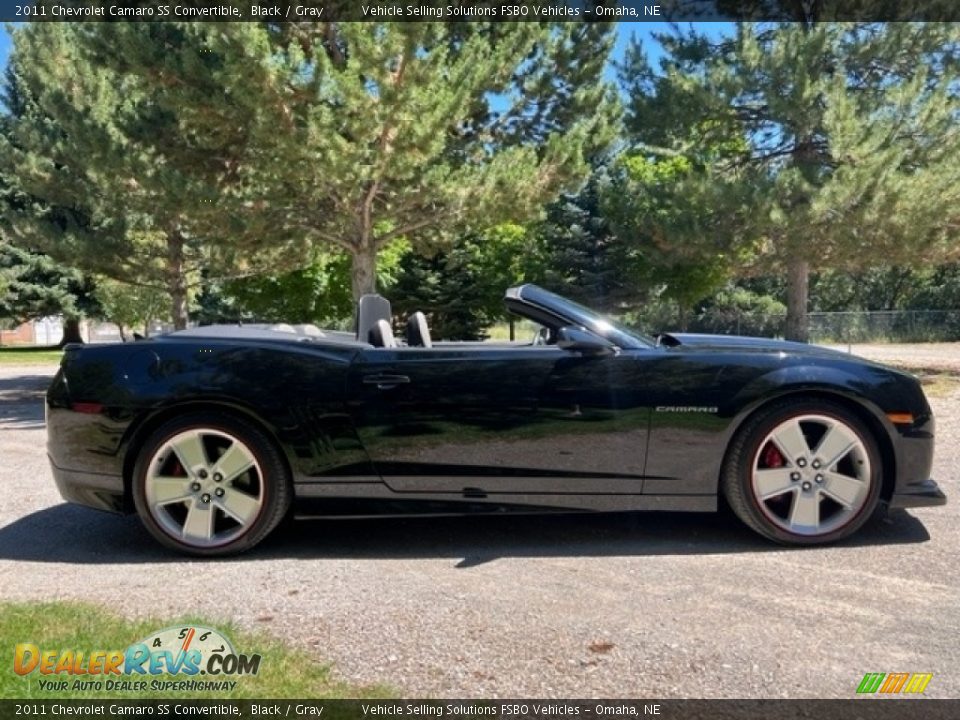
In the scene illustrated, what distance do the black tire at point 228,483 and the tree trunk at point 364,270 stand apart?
28.7ft

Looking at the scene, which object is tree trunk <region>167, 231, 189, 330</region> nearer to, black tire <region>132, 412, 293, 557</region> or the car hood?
black tire <region>132, 412, 293, 557</region>

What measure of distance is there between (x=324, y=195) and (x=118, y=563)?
8.15 meters

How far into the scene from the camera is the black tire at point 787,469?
3850mm

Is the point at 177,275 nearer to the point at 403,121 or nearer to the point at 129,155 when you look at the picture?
the point at 129,155

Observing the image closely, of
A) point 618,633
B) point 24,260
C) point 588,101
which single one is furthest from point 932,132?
point 24,260

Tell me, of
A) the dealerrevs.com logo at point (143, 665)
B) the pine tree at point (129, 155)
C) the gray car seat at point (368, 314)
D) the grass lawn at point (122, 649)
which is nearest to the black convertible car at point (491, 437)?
the gray car seat at point (368, 314)

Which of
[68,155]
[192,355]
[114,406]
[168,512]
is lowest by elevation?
[168,512]

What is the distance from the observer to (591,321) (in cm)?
407

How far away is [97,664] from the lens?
262 centimetres

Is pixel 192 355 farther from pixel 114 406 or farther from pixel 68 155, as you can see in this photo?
pixel 68 155

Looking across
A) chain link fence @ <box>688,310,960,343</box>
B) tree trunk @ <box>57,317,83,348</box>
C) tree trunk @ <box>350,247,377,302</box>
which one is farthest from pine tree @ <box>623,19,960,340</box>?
tree trunk @ <box>57,317,83,348</box>

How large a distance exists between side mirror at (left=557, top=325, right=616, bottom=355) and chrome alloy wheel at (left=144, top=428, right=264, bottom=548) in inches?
66.8

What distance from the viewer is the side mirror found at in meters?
3.89

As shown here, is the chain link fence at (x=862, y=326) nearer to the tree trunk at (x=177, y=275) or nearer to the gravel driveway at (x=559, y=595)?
the tree trunk at (x=177, y=275)
